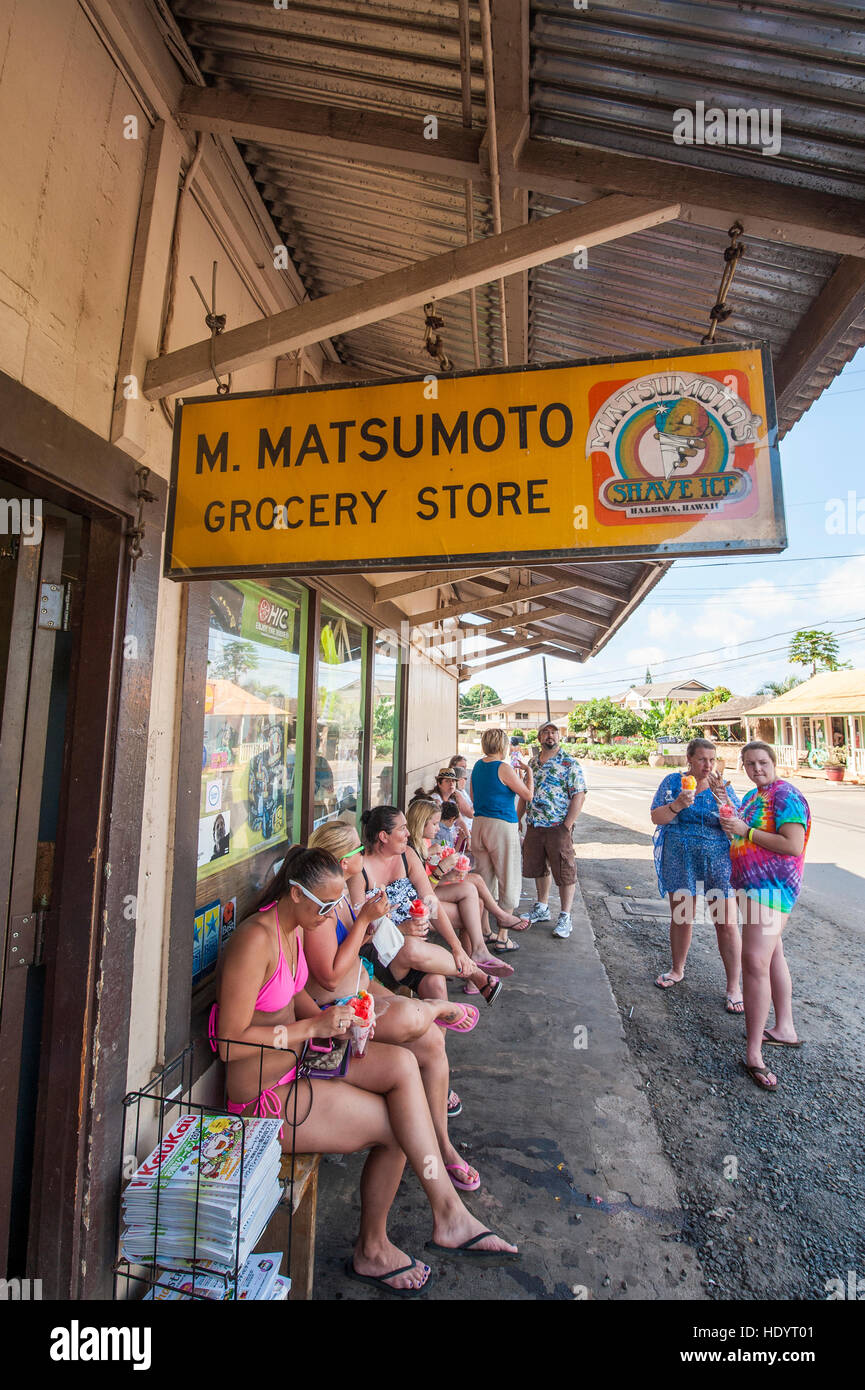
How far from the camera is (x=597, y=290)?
111 inches

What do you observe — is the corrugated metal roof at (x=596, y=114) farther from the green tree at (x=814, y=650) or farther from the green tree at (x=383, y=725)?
the green tree at (x=814, y=650)

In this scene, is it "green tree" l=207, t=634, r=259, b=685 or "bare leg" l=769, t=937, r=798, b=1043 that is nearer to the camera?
"green tree" l=207, t=634, r=259, b=685

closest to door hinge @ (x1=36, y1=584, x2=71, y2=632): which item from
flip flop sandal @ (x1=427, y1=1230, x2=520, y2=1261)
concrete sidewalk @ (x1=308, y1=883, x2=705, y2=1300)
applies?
concrete sidewalk @ (x1=308, y1=883, x2=705, y2=1300)

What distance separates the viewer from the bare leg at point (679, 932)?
14.0 ft

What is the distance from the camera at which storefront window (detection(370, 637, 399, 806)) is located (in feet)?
19.1

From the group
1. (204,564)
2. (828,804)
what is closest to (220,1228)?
(204,564)

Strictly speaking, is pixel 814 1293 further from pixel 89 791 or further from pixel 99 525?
pixel 99 525

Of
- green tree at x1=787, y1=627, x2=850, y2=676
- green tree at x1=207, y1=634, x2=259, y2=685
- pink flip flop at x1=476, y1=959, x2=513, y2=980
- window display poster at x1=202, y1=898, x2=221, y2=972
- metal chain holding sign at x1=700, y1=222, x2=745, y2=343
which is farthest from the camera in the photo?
green tree at x1=787, y1=627, x2=850, y2=676

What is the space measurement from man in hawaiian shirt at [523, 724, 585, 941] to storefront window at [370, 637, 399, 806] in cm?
152

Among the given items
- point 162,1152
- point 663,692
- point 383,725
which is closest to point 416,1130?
point 162,1152

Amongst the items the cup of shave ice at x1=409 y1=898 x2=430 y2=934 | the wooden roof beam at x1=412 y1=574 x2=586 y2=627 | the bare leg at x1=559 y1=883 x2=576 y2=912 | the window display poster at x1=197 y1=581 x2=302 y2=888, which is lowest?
the bare leg at x1=559 y1=883 x2=576 y2=912

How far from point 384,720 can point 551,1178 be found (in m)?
4.30

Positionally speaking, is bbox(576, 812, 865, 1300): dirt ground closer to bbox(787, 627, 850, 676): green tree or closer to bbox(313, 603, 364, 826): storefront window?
bbox(313, 603, 364, 826): storefront window

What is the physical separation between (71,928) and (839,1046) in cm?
426
